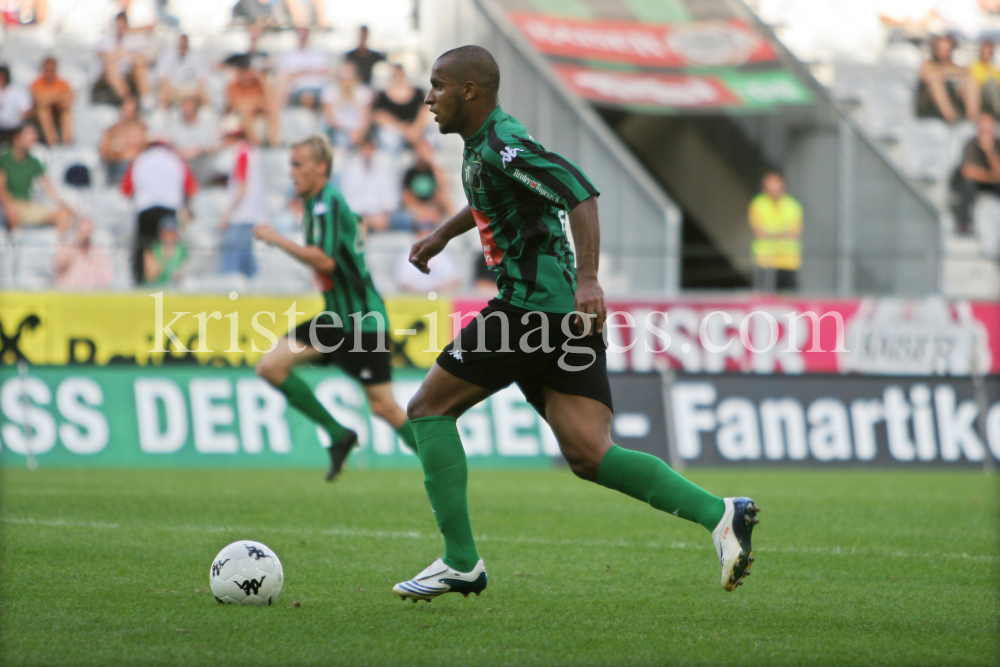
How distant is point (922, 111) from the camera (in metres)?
18.4

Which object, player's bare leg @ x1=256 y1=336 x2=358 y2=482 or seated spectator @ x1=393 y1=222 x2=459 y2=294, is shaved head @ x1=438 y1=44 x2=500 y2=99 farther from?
seated spectator @ x1=393 y1=222 x2=459 y2=294

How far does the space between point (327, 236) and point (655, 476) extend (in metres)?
4.23

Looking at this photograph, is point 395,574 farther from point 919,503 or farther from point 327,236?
point 919,503

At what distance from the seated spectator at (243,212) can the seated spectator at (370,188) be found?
1.14m

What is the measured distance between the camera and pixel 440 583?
178 inches

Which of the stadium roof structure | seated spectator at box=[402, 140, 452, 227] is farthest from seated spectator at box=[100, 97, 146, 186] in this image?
the stadium roof structure

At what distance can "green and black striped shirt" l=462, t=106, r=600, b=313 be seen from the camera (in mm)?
4402

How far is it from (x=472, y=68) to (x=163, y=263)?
971 centimetres

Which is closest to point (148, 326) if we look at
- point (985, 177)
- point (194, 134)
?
point (194, 134)

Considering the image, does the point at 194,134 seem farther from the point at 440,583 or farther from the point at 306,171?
the point at 440,583

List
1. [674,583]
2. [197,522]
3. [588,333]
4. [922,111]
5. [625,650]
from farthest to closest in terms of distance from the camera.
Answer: [922,111], [197,522], [674,583], [588,333], [625,650]

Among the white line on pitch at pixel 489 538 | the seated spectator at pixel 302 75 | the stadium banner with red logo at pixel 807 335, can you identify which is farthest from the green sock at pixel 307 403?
the seated spectator at pixel 302 75

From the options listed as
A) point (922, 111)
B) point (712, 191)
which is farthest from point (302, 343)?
point (922, 111)

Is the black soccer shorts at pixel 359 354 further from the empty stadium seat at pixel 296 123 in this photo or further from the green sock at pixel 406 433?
the empty stadium seat at pixel 296 123
